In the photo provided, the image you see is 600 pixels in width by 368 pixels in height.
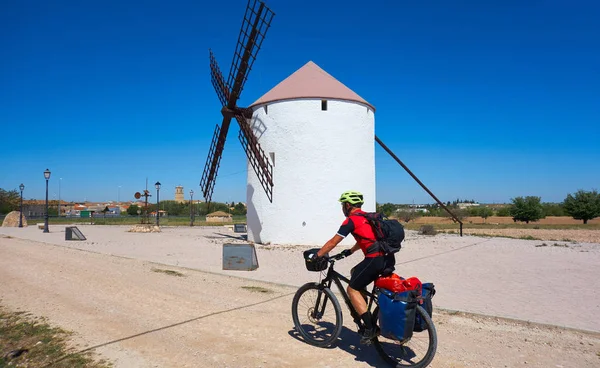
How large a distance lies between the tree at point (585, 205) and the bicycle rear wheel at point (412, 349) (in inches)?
2210

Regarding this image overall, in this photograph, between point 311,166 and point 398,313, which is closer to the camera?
point 398,313

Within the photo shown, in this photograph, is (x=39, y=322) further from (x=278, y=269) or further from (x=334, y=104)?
(x=334, y=104)

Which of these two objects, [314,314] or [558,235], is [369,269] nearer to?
[314,314]

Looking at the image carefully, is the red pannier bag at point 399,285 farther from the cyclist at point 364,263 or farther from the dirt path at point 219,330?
the dirt path at point 219,330

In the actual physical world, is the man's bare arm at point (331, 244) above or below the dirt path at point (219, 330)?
above

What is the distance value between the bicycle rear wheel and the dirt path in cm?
15

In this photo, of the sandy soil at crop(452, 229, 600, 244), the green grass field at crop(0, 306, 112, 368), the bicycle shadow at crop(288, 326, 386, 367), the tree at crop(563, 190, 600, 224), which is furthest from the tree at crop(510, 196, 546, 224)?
the green grass field at crop(0, 306, 112, 368)

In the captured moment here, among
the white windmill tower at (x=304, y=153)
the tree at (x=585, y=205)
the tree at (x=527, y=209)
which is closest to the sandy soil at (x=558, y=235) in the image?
the white windmill tower at (x=304, y=153)

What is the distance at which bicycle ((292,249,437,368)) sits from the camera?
4094 mm

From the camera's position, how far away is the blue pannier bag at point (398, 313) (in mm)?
3771

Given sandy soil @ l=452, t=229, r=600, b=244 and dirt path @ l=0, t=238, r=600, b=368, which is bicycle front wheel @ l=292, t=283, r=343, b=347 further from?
sandy soil @ l=452, t=229, r=600, b=244

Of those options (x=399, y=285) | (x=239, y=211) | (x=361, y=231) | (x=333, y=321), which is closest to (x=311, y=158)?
(x=333, y=321)

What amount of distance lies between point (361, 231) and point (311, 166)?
12664 mm

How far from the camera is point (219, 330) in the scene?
5230 mm
